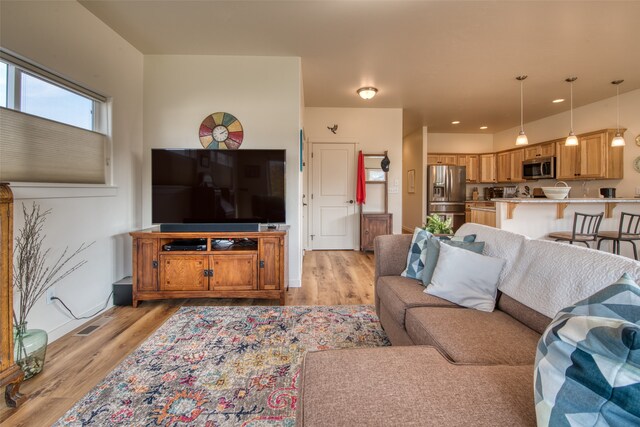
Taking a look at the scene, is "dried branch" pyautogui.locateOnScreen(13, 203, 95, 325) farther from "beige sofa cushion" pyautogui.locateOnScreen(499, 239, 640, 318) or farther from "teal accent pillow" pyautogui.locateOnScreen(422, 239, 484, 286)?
"beige sofa cushion" pyautogui.locateOnScreen(499, 239, 640, 318)

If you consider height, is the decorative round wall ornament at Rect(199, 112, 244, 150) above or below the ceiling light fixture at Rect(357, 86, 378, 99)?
below

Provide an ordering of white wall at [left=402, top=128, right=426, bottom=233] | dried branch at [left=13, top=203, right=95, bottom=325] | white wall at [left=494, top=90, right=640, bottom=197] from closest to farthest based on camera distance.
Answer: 1. dried branch at [left=13, top=203, right=95, bottom=325]
2. white wall at [left=494, top=90, right=640, bottom=197]
3. white wall at [left=402, top=128, right=426, bottom=233]

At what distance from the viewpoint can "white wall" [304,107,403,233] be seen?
5.42 meters

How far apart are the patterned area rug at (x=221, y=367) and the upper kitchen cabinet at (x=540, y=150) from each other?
5.50 metres

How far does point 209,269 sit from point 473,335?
234 centimetres

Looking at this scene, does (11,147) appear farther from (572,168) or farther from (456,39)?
(572,168)

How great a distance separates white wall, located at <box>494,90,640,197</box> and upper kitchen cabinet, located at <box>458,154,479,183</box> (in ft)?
4.82

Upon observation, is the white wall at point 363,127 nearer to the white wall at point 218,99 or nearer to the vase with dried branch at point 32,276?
the white wall at point 218,99

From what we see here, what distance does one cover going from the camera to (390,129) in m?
→ 5.47

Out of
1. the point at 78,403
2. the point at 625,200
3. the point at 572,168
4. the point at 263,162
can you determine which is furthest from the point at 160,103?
the point at 572,168

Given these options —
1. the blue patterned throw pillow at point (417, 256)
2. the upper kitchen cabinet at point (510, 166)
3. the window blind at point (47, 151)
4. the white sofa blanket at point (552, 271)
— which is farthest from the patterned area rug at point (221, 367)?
the upper kitchen cabinet at point (510, 166)

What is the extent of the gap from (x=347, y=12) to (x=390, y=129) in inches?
124

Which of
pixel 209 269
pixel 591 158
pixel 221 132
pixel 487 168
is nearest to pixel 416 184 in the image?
pixel 487 168

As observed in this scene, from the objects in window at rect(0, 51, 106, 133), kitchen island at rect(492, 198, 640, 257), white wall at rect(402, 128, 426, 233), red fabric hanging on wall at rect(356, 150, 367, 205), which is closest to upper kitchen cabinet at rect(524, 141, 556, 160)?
kitchen island at rect(492, 198, 640, 257)
